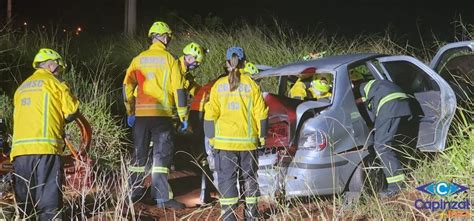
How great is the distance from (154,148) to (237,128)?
53.1 inches

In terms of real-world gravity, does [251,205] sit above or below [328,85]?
below

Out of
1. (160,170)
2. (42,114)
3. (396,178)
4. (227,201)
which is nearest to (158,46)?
(160,170)

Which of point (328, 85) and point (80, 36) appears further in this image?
point (80, 36)

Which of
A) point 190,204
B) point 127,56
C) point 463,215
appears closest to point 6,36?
point 127,56

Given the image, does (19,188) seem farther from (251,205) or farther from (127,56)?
(127,56)

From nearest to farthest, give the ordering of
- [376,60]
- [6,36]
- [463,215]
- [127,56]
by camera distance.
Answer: [463,215], [376,60], [6,36], [127,56]

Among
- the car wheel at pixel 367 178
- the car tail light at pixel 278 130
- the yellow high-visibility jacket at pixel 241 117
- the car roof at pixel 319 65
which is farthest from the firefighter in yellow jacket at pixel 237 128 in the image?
the car roof at pixel 319 65

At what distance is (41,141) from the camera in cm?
536

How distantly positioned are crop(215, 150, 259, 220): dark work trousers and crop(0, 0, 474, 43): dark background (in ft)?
56.0

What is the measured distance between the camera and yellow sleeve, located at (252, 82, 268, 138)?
5.76 m

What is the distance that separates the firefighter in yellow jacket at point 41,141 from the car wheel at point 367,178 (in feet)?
9.08

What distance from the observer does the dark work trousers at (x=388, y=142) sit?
631 cm

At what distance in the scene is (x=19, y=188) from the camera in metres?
5.46

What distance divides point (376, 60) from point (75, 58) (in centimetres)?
603
